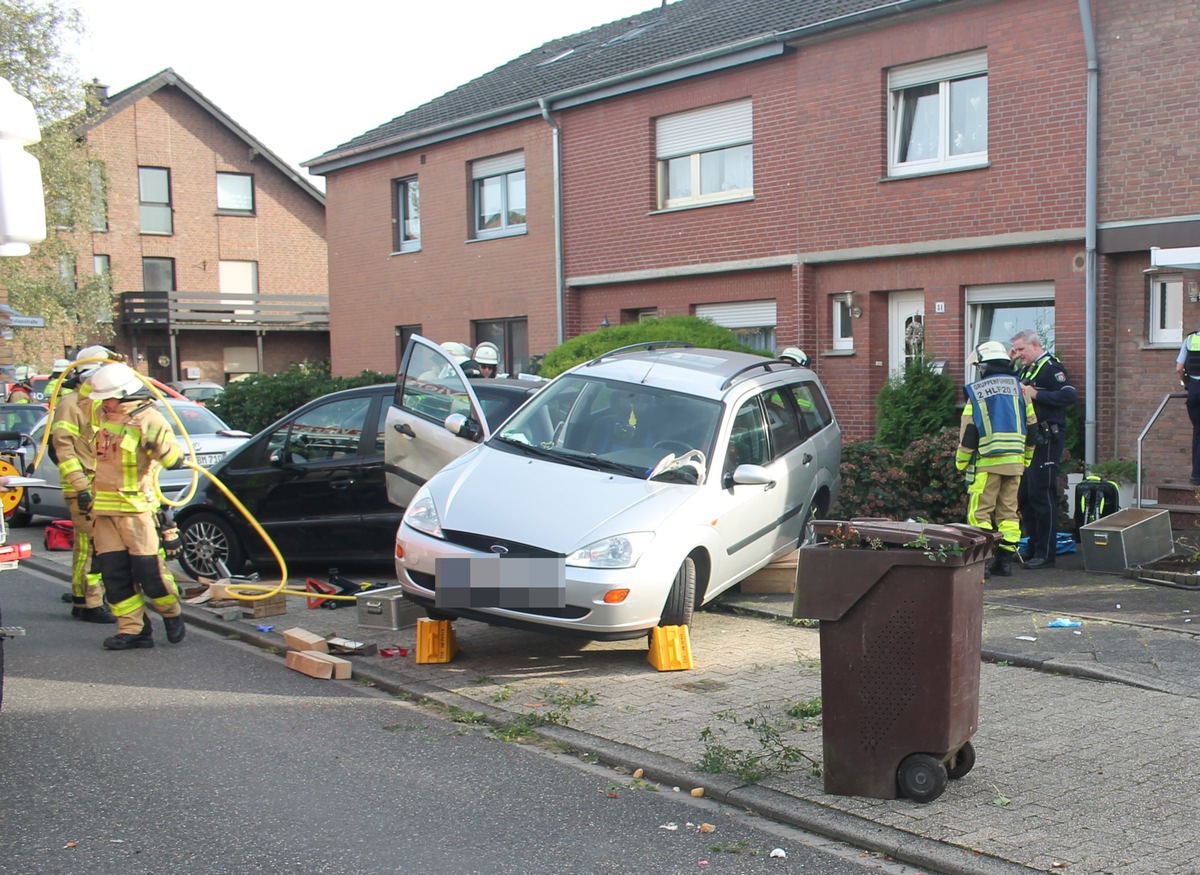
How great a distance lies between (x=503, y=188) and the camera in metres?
21.5

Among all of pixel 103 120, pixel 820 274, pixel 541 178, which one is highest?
pixel 103 120

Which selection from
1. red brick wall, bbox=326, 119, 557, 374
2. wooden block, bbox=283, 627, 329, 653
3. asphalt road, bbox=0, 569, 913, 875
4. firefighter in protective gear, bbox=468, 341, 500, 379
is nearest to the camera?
asphalt road, bbox=0, 569, 913, 875

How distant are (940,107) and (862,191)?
4.47 feet

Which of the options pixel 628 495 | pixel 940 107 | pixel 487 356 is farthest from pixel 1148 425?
pixel 487 356

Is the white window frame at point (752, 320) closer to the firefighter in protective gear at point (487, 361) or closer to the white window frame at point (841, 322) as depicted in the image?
the white window frame at point (841, 322)

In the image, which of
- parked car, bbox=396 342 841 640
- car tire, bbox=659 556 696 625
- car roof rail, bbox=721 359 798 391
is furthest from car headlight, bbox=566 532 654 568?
car roof rail, bbox=721 359 798 391

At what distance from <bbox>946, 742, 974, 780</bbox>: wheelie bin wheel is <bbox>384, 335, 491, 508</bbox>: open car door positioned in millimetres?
4501

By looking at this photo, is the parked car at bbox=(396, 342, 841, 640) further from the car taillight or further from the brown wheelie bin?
the car taillight

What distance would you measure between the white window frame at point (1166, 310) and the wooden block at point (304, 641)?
9.51 metres

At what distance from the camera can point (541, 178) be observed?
2028 cm

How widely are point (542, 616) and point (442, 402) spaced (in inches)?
107

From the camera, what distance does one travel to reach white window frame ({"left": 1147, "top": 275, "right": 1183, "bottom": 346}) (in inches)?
502

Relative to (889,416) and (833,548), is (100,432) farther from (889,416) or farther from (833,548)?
(889,416)

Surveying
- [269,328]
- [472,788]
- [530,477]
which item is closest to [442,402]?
[530,477]
